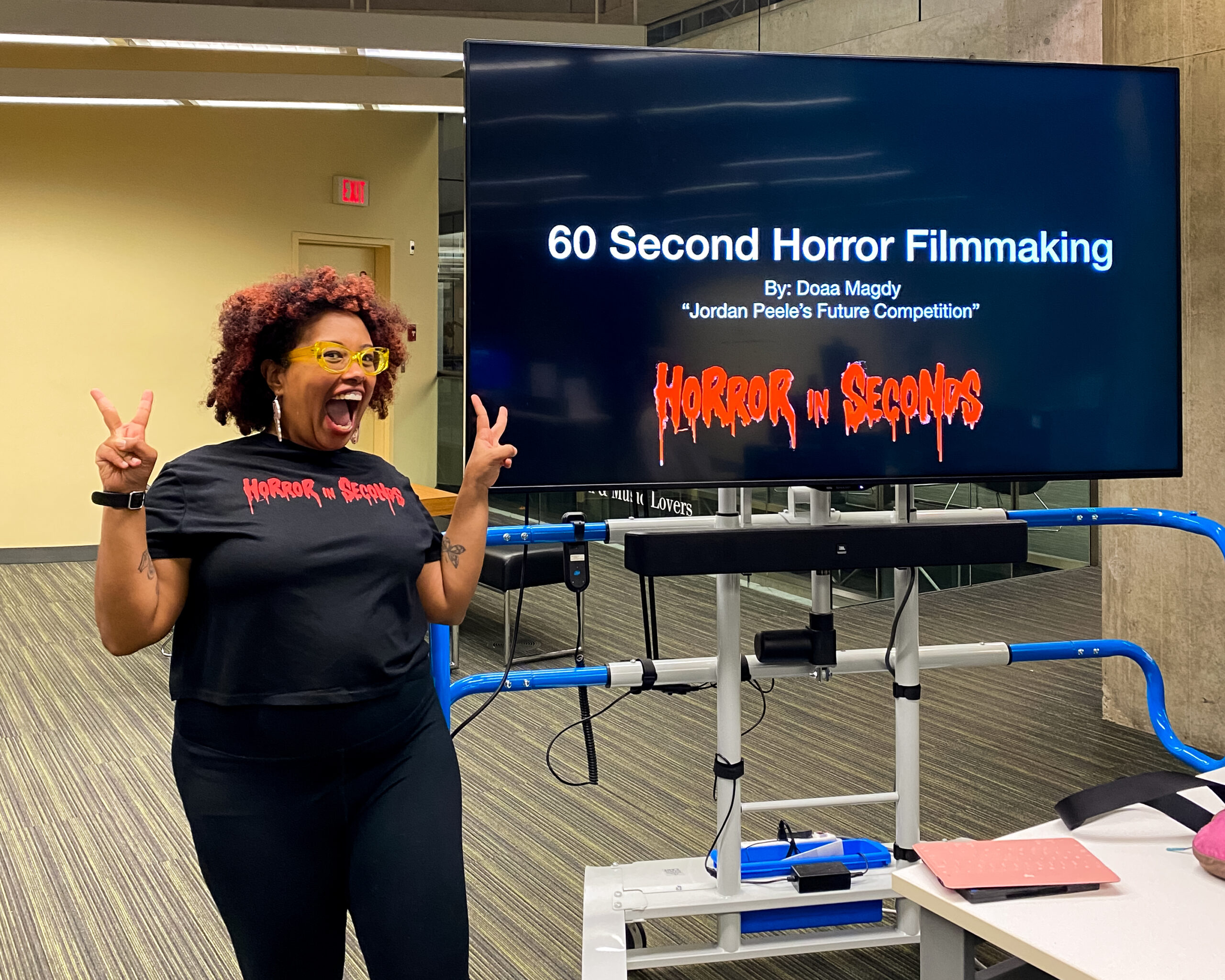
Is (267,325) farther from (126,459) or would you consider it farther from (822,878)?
(822,878)

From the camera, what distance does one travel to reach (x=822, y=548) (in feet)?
7.05

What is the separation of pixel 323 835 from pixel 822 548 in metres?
1.09

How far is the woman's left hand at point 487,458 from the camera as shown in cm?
179

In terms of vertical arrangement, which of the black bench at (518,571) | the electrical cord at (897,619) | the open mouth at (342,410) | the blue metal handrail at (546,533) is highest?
the open mouth at (342,410)

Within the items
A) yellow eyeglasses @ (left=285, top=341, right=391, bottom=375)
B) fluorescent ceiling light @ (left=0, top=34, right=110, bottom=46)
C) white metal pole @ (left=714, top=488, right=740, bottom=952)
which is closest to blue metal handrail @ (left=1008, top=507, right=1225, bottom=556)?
white metal pole @ (left=714, top=488, right=740, bottom=952)

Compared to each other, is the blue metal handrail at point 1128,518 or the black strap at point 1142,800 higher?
the blue metal handrail at point 1128,518

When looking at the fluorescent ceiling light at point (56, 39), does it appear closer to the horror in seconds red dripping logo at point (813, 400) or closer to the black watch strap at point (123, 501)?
the horror in seconds red dripping logo at point (813, 400)

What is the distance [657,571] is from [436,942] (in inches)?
31.1

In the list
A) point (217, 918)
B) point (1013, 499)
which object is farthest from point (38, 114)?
point (1013, 499)

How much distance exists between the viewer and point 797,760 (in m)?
3.88

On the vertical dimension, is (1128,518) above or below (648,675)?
above

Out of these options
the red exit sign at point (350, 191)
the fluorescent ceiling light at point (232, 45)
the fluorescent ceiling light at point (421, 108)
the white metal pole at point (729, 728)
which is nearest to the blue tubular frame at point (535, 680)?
the white metal pole at point (729, 728)

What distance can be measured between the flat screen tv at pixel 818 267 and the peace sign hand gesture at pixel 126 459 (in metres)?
0.73

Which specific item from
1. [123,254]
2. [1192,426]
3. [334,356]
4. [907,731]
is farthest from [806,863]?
[123,254]
